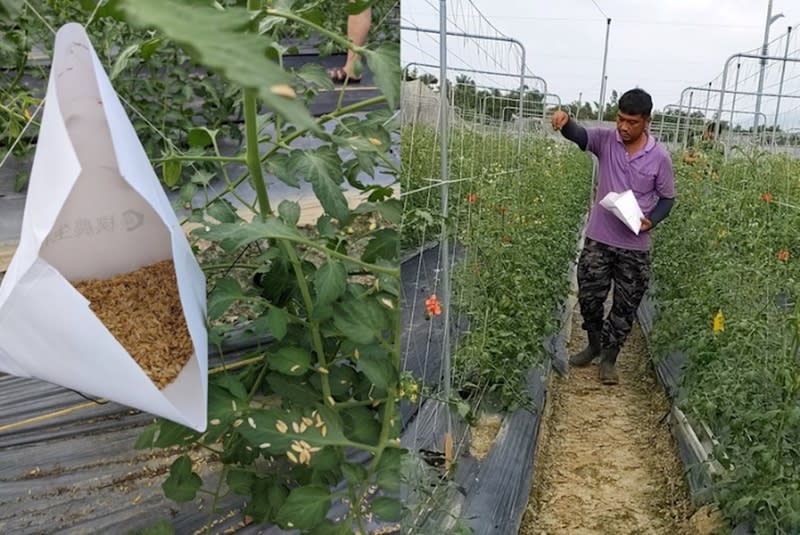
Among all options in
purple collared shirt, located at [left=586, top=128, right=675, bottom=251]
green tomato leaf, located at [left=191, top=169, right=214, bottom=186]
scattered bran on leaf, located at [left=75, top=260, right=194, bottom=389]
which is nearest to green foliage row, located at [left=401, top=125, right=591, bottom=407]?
purple collared shirt, located at [left=586, top=128, right=675, bottom=251]

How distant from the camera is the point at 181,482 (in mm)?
1050

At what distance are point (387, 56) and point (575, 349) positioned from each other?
10.9 feet

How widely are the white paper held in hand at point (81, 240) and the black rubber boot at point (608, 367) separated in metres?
2.64

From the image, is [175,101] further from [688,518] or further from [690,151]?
[690,151]

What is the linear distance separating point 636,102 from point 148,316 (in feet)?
6.40

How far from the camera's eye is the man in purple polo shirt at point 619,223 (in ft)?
8.07

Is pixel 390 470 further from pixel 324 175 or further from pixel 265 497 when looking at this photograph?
pixel 324 175

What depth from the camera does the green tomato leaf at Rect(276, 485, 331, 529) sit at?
897 millimetres

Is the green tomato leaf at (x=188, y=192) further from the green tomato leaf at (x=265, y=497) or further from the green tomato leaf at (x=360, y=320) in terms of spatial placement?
the green tomato leaf at (x=265, y=497)

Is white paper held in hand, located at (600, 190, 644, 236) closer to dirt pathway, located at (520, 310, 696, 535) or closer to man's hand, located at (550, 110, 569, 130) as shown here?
man's hand, located at (550, 110, 569, 130)

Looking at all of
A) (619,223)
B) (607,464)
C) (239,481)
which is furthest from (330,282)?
(619,223)

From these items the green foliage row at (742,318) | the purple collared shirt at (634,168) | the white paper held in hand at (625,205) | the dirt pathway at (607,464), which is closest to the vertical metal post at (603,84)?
the purple collared shirt at (634,168)

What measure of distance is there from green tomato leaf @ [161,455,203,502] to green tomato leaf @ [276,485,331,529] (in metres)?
0.21

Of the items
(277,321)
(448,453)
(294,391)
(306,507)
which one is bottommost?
(448,453)
